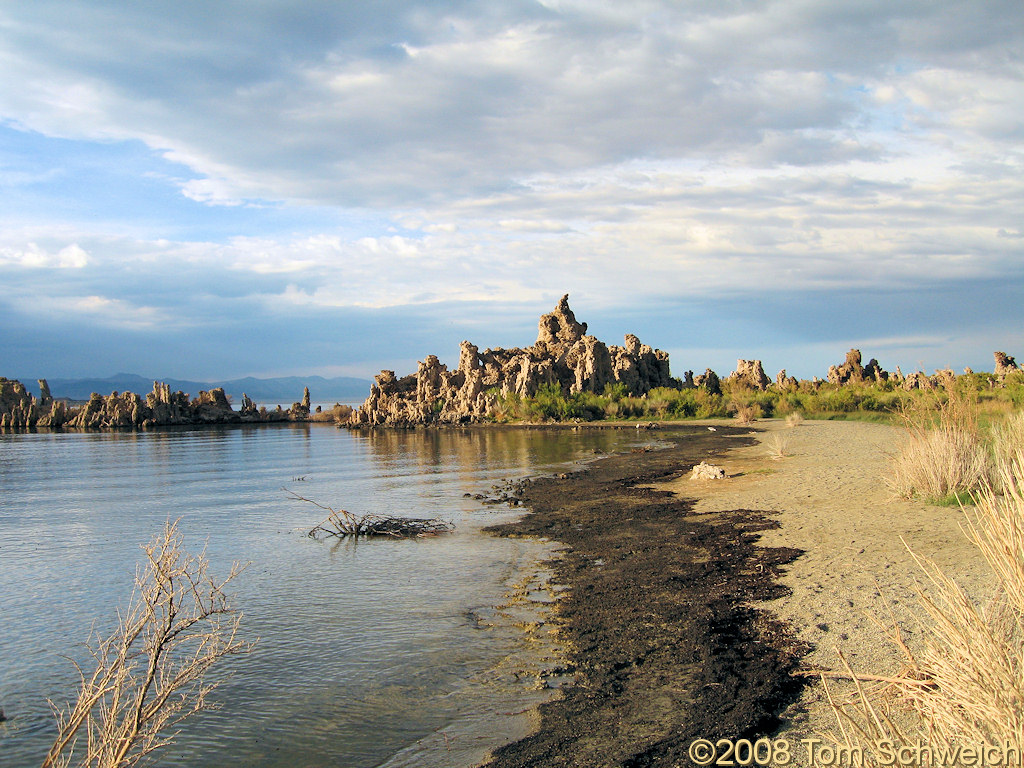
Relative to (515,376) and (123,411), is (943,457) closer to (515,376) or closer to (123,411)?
(515,376)

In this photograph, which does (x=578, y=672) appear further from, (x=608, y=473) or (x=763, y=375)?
(x=763, y=375)

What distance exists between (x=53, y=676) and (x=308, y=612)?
335 centimetres

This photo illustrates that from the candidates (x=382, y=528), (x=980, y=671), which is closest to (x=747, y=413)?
(x=382, y=528)

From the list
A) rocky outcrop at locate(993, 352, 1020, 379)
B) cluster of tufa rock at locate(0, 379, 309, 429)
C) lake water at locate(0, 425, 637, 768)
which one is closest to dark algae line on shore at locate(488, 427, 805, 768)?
lake water at locate(0, 425, 637, 768)

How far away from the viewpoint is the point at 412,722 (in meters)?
6.66

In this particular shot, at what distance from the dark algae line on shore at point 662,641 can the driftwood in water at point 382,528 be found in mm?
1783

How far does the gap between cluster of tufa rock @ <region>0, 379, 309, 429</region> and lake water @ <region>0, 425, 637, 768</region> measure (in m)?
62.7

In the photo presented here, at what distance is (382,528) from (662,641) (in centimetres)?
991

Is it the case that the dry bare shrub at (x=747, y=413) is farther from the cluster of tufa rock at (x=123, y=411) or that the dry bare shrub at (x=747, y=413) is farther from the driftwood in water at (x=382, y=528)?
the cluster of tufa rock at (x=123, y=411)

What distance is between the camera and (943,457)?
13.3m

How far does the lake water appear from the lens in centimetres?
652

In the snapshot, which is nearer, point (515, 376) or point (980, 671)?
point (980, 671)

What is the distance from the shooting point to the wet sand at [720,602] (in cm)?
589

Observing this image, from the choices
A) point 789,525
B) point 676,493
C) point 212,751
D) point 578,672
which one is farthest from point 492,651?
point 676,493
